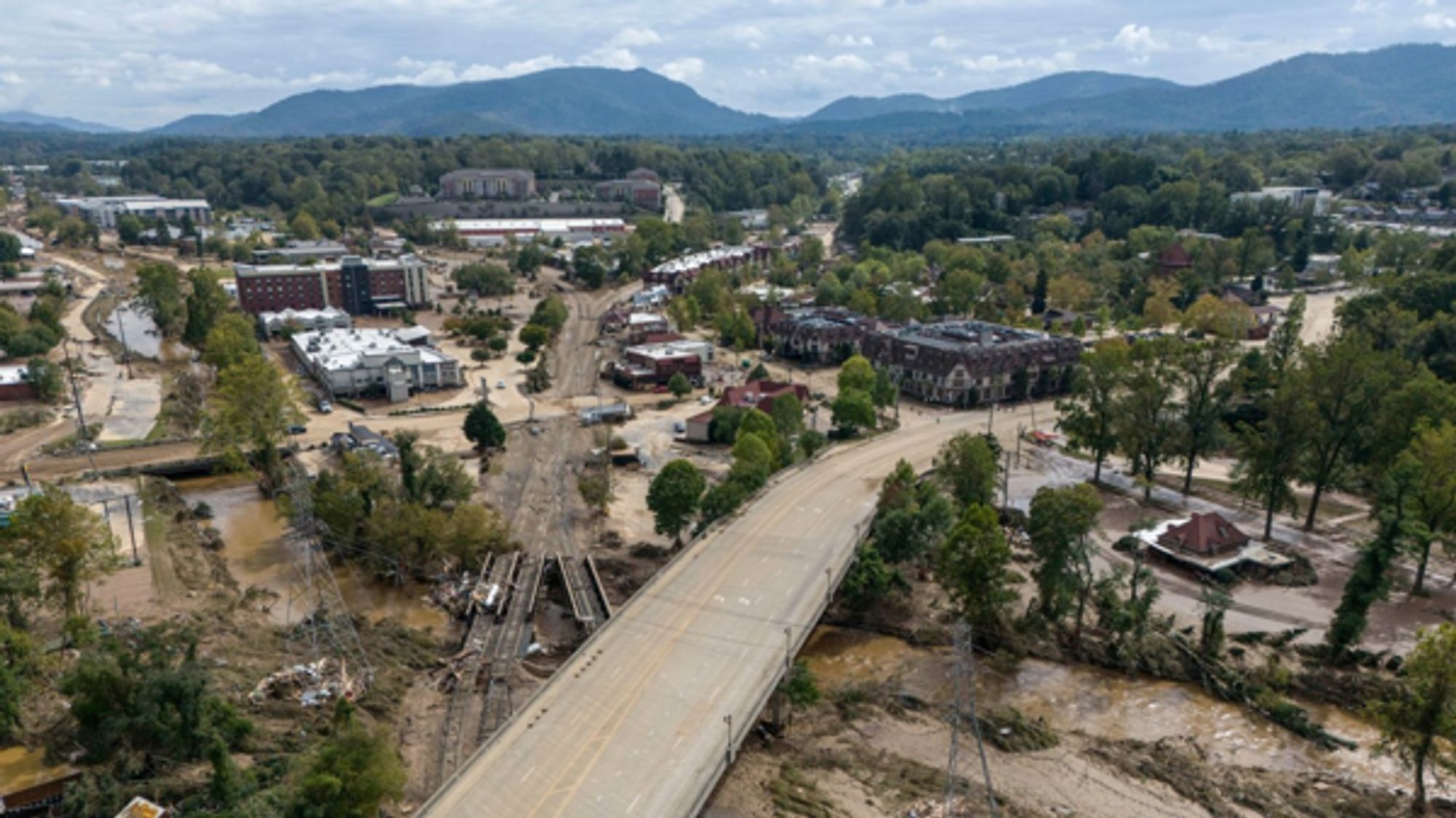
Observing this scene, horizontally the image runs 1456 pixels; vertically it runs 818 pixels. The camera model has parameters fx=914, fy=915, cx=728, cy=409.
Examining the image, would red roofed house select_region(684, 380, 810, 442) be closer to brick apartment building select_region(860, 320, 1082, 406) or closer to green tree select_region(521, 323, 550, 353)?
brick apartment building select_region(860, 320, 1082, 406)

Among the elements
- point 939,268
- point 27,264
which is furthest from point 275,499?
point 27,264

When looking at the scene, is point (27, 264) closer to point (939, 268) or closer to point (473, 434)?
point (473, 434)

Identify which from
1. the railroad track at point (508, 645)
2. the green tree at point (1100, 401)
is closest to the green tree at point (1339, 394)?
the green tree at point (1100, 401)

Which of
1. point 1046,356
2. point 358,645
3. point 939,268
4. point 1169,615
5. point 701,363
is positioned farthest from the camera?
point 939,268

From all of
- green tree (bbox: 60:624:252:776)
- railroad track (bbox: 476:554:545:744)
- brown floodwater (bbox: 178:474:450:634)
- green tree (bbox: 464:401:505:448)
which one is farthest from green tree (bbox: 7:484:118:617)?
green tree (bbox: 464:401:505:448)

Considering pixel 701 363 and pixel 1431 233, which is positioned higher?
pixel 1431 233

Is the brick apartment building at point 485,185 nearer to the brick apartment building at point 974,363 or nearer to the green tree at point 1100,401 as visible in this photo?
the brick apartment building at point 974,363

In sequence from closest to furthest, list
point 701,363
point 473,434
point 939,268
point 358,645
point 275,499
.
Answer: point 358,645, point 275,499, point 473,434, point 701,363, point 939,268

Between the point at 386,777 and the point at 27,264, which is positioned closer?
the point at 386,777
